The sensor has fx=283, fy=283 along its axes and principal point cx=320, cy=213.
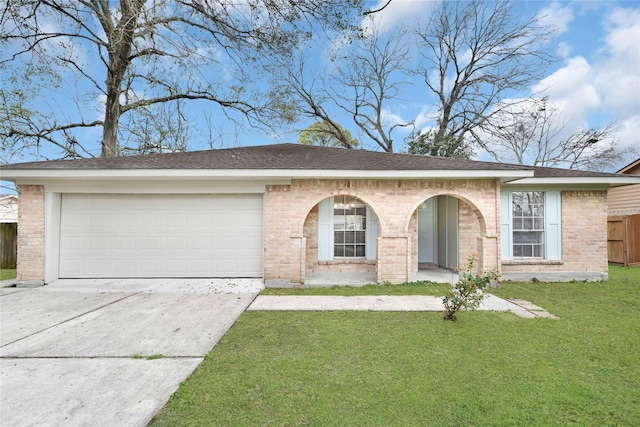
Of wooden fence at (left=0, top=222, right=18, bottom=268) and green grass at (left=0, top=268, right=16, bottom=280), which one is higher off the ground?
wooden fence at (left=0, top=222, right=18, bottom=268)

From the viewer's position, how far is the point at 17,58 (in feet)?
31.3

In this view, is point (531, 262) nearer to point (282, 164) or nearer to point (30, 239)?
point (282, 164)

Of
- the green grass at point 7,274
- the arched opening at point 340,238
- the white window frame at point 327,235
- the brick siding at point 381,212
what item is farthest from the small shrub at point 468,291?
the green grass at point 7,274

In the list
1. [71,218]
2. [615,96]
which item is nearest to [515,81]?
[615,96]

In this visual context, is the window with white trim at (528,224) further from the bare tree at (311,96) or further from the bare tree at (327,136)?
the bare tree at (327,136)

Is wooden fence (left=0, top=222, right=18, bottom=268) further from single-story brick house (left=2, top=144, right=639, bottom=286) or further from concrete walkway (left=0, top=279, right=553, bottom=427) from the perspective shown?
concrete walkway (left=0, top=279, right=553, bottom=427)

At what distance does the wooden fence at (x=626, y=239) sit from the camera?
10.8 m

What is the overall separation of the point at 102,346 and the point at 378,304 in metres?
4.28

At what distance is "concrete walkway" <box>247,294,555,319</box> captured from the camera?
511 cm

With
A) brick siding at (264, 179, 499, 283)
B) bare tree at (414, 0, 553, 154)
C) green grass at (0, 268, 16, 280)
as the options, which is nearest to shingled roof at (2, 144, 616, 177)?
brick siding at (264, 179, 499, 283)

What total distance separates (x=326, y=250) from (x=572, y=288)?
6.22 metres

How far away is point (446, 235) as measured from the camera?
9070 millimetres

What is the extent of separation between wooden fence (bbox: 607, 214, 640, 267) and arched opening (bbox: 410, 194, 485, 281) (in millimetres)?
7657

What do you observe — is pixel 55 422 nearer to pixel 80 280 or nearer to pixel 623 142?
pixel 80 280
